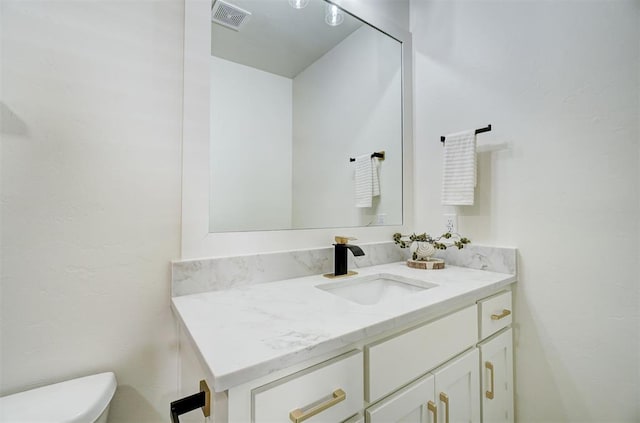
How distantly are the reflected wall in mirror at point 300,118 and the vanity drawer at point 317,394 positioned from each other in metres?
0.63

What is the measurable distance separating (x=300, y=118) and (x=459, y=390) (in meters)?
1.28

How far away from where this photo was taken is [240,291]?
38.5 inches

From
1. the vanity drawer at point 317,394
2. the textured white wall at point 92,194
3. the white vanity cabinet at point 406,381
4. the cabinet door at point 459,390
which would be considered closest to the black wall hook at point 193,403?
the white vanity cabinet at point 406,381

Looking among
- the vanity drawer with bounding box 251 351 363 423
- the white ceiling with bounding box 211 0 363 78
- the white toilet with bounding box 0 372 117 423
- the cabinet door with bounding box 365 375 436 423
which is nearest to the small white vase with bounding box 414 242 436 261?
the cabinet door with bounding box 365 375 436 423

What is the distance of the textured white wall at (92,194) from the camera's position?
74cm

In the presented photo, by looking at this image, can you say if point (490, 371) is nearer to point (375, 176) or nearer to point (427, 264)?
point (427, 264)

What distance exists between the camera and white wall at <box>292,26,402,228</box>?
1.40 m

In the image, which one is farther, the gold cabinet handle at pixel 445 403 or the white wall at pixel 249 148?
the white wall at pixel 249 148

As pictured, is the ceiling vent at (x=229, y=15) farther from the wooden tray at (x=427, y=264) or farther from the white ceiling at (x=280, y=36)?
the wooden tray at (x=427, y=264)

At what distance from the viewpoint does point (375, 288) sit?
1.26 m


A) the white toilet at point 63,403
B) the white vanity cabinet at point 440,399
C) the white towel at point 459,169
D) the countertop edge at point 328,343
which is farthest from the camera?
the white towel at point 459,169

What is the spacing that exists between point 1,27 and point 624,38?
190cm

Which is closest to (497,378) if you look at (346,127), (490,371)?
(490,371)

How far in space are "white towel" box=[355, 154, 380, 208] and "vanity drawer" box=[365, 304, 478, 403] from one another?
29.5 inches
